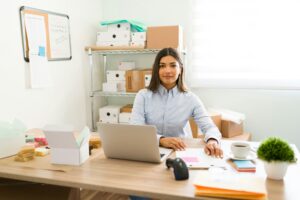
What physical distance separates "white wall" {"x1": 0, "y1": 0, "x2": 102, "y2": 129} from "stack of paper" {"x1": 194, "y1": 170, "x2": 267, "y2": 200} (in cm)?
177

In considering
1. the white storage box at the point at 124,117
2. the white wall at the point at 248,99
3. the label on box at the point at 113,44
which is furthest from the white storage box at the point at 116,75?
the white wall at the point at 248,99

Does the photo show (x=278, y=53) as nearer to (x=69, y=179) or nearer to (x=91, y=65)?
(x=91, y=65)

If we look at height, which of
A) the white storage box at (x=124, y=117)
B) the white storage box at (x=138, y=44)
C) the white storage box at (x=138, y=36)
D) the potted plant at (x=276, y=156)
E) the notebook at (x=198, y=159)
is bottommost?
the white storage box at (x=124, y=117)

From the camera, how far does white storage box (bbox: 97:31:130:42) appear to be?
3164 mm

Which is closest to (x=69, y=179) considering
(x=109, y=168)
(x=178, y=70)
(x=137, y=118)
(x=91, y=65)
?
(x=109, y=168)

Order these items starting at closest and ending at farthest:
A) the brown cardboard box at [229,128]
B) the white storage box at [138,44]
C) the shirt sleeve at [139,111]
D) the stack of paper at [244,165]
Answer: the stack of paper at [244,165], the shirt sleeve at [139,111], the brown cardboard box at [229,128], the white storage box at [138,44]

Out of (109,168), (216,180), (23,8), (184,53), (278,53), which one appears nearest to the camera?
(216,180)

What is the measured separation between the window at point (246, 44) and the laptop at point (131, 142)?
1.96 meters

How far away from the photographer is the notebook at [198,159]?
55.7 inches

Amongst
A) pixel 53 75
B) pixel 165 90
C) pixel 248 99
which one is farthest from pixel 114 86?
pixel 248 99

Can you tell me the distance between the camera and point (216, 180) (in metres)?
1.19

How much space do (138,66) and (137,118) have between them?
161 cm

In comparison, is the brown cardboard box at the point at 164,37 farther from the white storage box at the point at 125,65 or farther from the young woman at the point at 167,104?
the young woman at the point at 167,104

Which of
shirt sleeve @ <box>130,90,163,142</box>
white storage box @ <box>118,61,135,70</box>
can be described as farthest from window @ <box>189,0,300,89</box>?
shirt sleeve @ <box>130,90,163,142</box>
